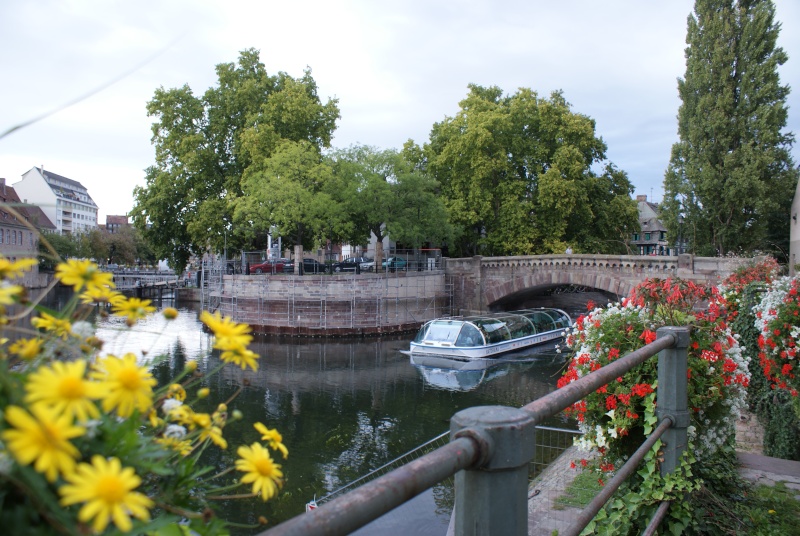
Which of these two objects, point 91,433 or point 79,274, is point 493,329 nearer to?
point 79,274

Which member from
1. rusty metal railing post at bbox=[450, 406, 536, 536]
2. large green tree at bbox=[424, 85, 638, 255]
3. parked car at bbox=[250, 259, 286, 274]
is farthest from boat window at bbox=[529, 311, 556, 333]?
rusty metal railing post at bbox=[450, 406, 536, 536]

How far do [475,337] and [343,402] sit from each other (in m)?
7.53

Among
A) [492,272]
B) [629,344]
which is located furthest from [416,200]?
[629,344]

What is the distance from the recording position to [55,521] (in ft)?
2.43

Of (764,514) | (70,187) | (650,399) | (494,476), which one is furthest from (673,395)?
(70,187)

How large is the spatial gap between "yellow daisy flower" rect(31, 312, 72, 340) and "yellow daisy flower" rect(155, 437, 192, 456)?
25 centimetres

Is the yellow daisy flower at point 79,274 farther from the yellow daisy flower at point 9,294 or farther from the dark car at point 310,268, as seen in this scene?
the dark car at point 310,268

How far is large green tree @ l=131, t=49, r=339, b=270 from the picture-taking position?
31.5 m

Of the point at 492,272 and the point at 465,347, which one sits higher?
the point at 492,272

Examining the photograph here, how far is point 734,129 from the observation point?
976 inches

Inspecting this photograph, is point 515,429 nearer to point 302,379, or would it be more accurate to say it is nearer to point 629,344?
point 629,344

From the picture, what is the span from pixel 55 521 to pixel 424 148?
3682cm

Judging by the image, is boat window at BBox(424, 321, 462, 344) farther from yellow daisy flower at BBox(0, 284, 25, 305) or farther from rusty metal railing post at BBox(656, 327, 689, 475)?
yellow daisy flower at BBox(0, 284, 25, 305)

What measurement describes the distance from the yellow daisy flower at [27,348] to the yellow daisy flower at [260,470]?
0.34m
